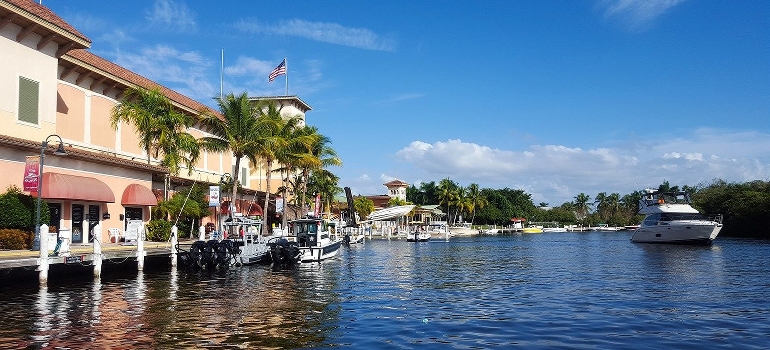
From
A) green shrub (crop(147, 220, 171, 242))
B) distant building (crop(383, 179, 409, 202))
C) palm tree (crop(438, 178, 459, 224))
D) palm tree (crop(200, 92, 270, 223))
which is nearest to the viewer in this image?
green shrub (crop(147, 220, 171, 242))

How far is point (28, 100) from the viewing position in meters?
33.8

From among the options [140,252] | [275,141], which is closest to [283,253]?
[140,252]

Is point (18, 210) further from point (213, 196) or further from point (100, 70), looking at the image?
point (100, 70)

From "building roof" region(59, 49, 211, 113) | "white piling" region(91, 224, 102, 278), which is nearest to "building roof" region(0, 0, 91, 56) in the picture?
"building roof" region(59, 49, 211, 113)

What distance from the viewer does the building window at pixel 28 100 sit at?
33281 millimetres

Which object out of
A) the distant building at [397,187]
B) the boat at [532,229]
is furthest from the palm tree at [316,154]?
the distant building at [397,187]

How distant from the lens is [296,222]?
42250 millimetres

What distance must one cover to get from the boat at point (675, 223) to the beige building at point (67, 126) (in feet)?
157

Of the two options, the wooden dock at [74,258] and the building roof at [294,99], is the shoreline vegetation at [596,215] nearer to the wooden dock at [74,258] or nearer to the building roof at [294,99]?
the building roof at [294,99]

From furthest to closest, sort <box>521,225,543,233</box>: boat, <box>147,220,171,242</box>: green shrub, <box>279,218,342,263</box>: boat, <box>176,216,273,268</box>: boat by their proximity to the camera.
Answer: <box>521,225,543,233</box>: boat, <box>147,220,171,242</box>: green shrub, <box>279,218,342,263</box>: boat, <box>176,216,273,268</box>: boat

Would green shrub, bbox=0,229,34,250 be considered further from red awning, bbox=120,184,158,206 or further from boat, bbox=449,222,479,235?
boat, bbox=449,222,479,235

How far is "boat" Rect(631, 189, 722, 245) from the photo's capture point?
60812 mm

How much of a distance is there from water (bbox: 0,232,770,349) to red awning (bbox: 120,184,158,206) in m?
8.80

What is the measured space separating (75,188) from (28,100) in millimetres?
5377
